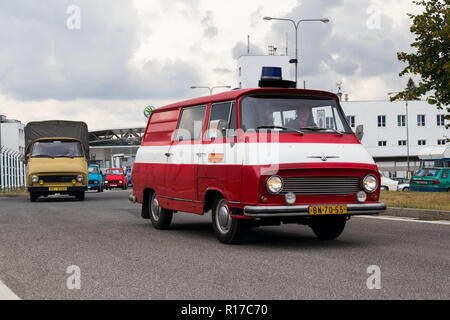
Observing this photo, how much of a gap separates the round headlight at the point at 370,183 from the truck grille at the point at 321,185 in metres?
0.09

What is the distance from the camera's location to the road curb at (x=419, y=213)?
14414 mm

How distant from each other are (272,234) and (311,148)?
8.47ft

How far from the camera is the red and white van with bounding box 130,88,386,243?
9.17 metres

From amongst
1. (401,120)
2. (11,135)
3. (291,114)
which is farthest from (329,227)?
(11,135)

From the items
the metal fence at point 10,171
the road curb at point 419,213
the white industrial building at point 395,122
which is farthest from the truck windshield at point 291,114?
the white industrial building at point 395,122

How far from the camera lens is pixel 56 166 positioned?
81.0 ft

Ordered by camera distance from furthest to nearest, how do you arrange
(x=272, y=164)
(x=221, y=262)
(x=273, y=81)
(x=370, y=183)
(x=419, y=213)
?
(x=419, y=213)
(x=273, y=81)
(x=370, y=183)
(x=272, y=164)
(x=221, y=262)

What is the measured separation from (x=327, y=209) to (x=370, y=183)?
0.83 m

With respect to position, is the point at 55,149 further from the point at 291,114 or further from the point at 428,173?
the point at 428,173

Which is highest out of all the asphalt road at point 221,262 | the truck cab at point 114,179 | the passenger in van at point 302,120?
the passenger in van at point 302,120

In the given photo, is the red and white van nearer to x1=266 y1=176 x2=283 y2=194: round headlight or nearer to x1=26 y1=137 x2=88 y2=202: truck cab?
x1=266 y1=176 x2=283 y2=194: round headlight

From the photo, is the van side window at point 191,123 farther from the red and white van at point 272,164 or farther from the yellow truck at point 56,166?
the yellow truck at point 56,166

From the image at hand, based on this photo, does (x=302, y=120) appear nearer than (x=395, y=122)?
Yes
